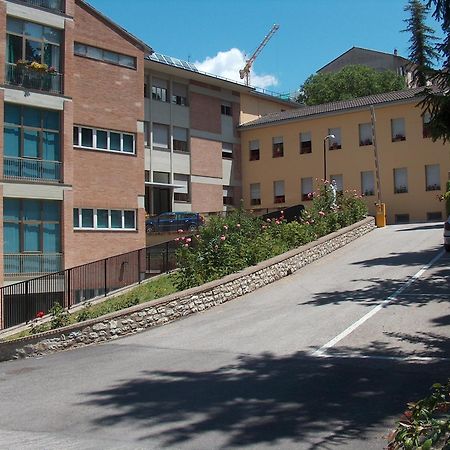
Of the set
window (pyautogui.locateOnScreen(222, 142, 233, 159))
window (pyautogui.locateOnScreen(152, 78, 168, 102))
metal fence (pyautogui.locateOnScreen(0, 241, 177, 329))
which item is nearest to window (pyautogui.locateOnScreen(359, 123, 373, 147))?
window (pyautogui.locateOnScreen(222, 142, 233, 159))

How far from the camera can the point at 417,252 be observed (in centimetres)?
2305

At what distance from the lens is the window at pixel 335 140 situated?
42906 mm

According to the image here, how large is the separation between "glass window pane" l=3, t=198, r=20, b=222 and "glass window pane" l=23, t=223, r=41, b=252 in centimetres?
55

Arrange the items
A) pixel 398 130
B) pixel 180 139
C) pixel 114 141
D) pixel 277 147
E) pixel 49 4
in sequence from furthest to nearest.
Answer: pixel 277 147, pixel 180 139, pixel 398 130, pixel 114 141, pixel 49 4

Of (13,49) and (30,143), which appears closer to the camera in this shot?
(13,49)

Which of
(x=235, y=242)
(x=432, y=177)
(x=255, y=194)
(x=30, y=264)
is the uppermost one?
(x=432, y=177)

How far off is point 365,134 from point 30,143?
2528cm

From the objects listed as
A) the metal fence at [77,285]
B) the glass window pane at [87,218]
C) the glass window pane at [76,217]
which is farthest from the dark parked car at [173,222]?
the metal fence at [77,285]

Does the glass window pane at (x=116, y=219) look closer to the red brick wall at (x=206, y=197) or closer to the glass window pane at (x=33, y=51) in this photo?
the glass window pane at (x=33, y=51)

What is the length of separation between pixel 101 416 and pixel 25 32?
64.5ft

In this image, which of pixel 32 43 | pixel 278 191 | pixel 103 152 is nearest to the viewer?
pixel 32 43

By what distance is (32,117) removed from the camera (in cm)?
2355

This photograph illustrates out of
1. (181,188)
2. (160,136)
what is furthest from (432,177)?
(160,136)

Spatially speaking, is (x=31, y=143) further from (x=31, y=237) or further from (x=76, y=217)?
(x=76, y=217)
